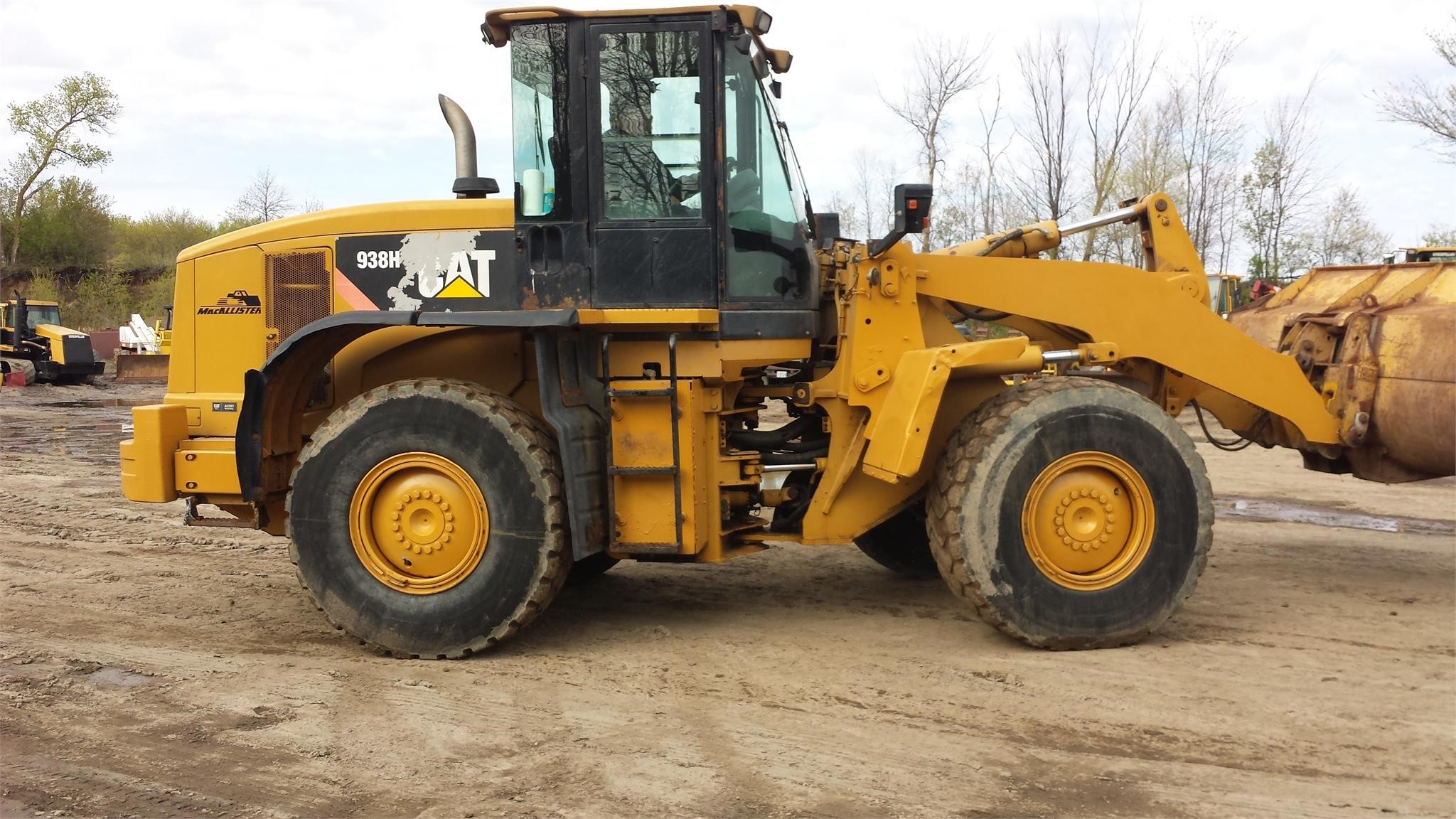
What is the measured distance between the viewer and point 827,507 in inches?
225

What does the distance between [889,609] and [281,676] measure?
10.1 ft

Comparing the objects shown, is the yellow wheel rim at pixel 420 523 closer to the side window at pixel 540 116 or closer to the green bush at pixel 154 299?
the side window at pixel 540 116

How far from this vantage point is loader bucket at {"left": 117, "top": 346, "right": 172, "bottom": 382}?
2931 cm

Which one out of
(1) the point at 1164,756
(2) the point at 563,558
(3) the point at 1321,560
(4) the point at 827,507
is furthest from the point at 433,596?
(3) the point at 1321,560

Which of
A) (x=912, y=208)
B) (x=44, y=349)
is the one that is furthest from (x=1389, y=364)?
(x=44, y=349)

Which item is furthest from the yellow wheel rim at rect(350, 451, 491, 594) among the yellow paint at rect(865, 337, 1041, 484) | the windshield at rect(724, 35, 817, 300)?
the yellow paint at rect(865, 337, 1041, 484)

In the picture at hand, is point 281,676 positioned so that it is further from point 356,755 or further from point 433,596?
point 356,755

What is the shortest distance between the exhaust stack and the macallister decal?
12.4 inches

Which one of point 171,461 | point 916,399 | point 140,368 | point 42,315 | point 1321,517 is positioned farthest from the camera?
point 42,315

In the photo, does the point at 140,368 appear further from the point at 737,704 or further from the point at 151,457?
the point at 737,704

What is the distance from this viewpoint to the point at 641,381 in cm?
548

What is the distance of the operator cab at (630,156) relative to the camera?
5340mm

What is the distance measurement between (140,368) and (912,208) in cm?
2919

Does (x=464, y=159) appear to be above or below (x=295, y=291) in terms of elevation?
above
